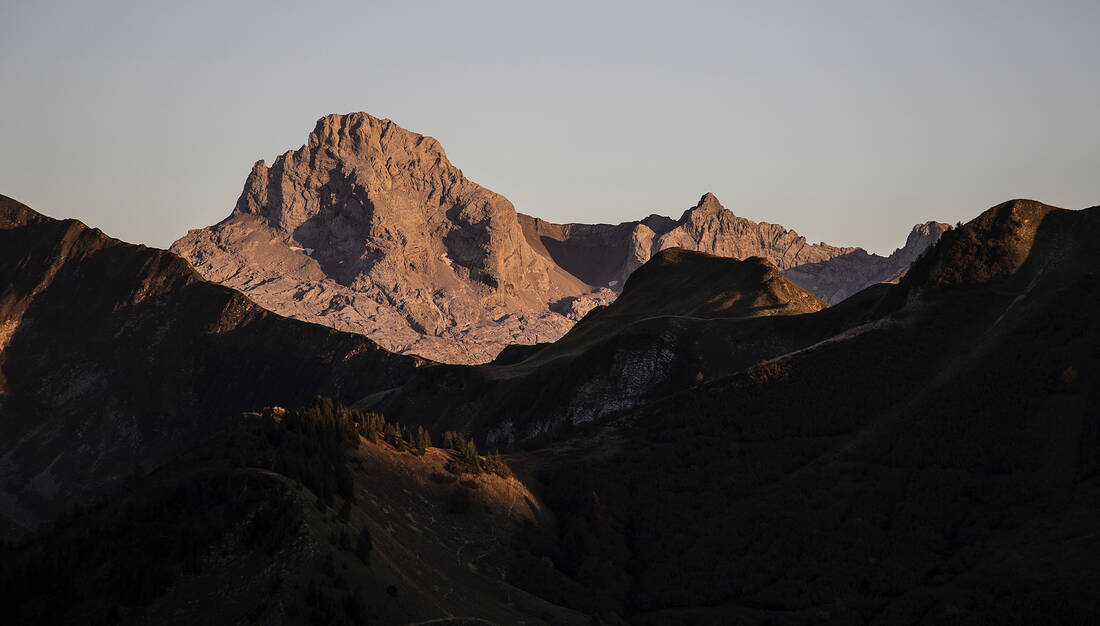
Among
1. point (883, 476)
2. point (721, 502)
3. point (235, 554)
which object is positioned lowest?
point (721, 502)

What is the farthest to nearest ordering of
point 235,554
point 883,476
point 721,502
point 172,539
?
point 721,502
point 883,476
point 172,539
point 235,554

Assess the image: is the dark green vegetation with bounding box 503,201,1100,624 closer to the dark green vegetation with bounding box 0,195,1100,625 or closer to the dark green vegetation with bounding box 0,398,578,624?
the dark green vegetation with bounding box 0,195,1100,625

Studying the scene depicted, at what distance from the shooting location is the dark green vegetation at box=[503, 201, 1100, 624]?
4313 inches

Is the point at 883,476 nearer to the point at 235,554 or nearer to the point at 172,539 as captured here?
the point at 235,554

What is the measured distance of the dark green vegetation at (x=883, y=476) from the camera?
4313 inches

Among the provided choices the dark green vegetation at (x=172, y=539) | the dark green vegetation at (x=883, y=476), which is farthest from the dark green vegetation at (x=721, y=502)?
the dark green vegetation at (x=883, y=476)

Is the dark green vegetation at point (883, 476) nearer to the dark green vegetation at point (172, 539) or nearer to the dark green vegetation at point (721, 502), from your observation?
the dark green vegetation at point (721, 502)

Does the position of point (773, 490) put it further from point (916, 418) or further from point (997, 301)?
point (997, 301)

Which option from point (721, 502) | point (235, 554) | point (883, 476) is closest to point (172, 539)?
point (235, 554)

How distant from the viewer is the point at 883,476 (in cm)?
13025

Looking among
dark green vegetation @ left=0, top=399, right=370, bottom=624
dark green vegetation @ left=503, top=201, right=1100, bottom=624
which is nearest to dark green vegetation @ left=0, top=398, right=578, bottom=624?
dark green vegetation @ left=0, top=399, right=370, bottom=624

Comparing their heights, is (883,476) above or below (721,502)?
above

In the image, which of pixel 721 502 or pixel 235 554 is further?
pixel 721 502

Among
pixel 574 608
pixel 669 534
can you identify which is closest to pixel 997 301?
pixel 669 534
